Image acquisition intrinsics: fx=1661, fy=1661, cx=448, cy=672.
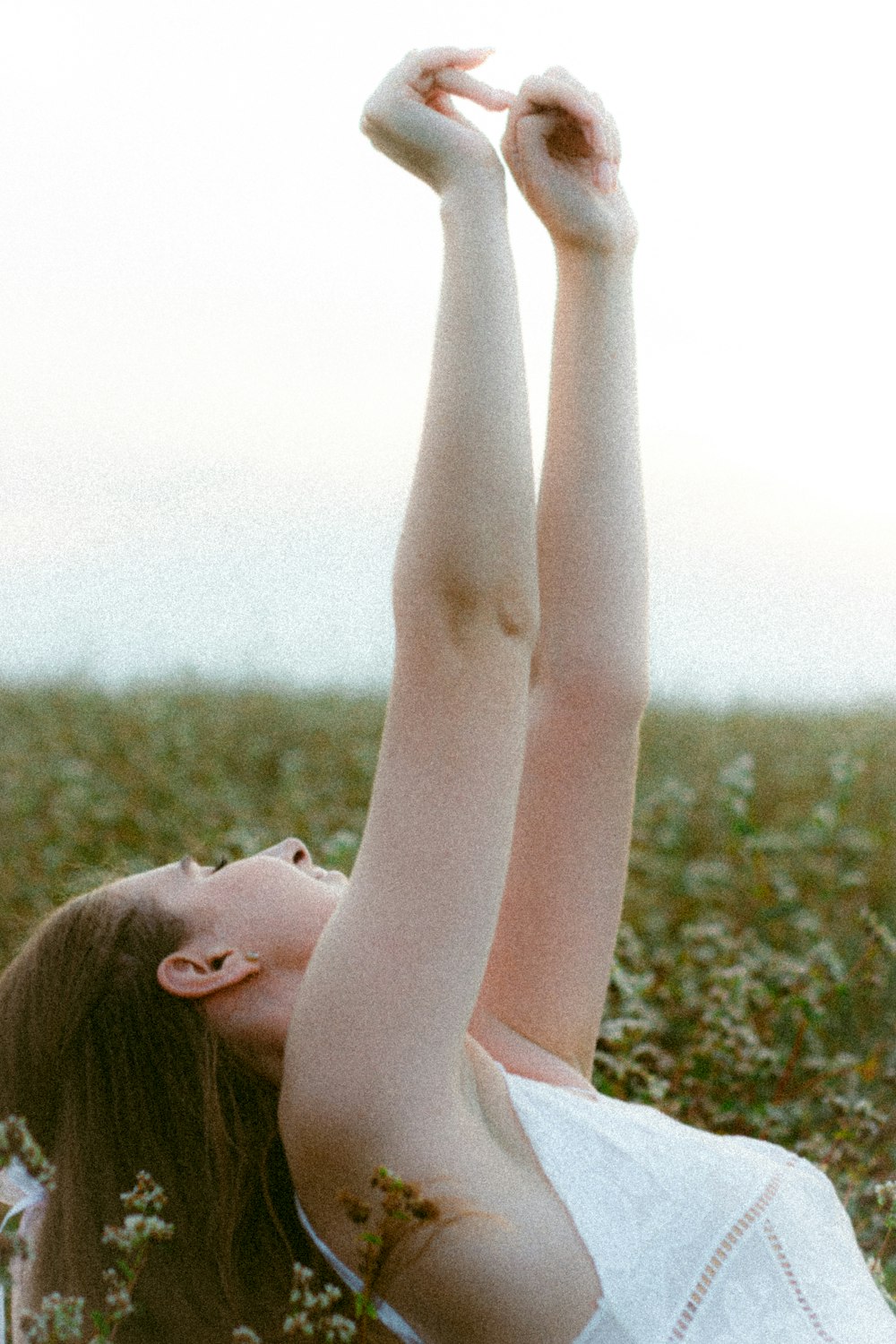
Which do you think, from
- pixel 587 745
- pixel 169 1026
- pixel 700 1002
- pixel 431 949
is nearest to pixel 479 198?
pixel 587 745

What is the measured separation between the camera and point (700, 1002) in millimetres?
3943

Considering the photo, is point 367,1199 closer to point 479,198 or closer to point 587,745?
Result: point 587,745

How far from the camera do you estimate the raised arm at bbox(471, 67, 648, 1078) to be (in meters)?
1.96

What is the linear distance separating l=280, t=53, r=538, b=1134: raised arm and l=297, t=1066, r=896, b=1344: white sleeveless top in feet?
0.81

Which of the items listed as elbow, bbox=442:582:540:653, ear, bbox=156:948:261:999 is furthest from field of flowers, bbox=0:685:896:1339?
elbow, bbox=442:582:540:653

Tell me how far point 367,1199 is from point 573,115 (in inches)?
47.3

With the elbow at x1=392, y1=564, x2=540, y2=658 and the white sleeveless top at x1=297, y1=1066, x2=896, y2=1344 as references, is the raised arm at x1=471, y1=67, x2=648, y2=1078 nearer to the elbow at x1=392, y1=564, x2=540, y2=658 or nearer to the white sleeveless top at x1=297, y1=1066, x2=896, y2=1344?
the white sleeveless top at x1=297, y1=1066, x2=896, y2=1344

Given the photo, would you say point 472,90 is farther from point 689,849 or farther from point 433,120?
point 689,849

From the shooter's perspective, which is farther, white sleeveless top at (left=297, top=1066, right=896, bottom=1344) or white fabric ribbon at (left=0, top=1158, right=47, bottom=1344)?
white fabric ribbon at (left=0, top=1158, right=47, bottom=1344)

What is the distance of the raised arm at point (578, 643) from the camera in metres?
1.96

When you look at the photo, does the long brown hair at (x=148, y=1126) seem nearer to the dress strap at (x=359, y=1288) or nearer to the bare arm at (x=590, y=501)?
the dress strap at (x=359, y=1288)

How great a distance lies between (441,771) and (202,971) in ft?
1.40

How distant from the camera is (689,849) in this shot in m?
5.38

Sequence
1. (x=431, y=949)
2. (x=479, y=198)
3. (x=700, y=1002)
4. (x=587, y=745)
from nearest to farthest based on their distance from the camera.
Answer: (x=431, y=949) < (x=479, y=198) < (x=587, y=745) < (x=700, y=1002)
